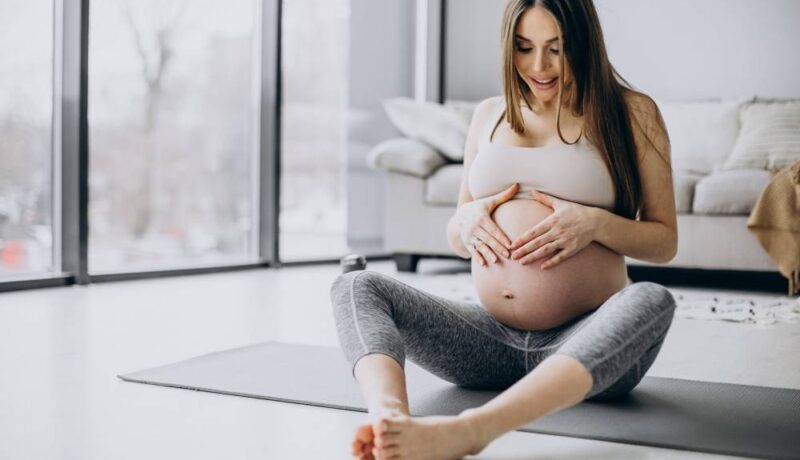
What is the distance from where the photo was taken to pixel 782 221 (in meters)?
3.55

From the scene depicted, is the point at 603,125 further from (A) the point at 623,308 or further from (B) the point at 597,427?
(B) the point at 597,427

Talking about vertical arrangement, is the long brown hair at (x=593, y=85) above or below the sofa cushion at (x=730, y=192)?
above

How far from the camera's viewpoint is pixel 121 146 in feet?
12.7

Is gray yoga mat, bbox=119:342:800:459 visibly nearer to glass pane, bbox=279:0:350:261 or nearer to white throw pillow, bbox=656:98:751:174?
glass pane, bbox=279:0:350:261

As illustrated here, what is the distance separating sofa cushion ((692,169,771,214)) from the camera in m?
3.70

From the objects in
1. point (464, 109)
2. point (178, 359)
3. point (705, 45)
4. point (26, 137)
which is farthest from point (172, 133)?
point (705, 45)

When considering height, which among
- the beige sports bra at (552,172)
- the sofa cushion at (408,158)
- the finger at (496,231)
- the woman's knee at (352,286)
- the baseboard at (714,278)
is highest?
the sofa cushion at (408,158)

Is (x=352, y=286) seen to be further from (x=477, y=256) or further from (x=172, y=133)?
(x=172, y=133)

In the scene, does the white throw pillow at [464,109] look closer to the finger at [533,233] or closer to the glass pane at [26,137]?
the glass pane at [26,137]

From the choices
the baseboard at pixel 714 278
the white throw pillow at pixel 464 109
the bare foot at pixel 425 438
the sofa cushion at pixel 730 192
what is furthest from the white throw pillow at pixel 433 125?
the bare foot at pixel 425 438

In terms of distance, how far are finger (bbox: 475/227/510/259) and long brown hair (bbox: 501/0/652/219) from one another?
217 mm

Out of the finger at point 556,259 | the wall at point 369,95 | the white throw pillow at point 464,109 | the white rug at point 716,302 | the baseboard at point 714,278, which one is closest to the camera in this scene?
the finger at point 556,259

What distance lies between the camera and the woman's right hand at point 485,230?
1520mm

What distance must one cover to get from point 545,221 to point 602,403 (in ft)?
1.23
